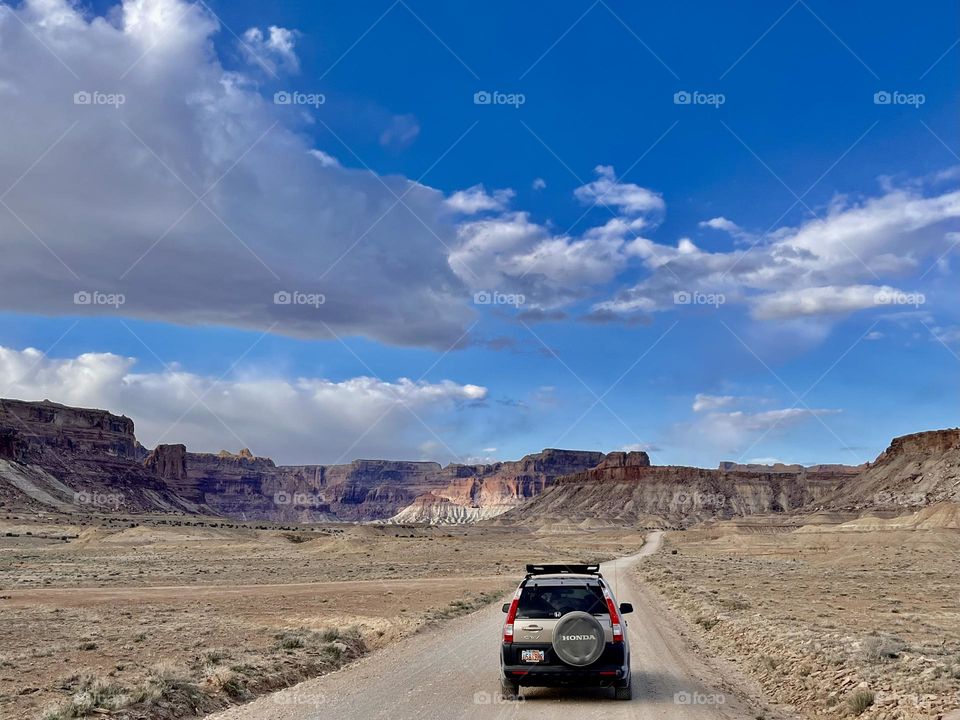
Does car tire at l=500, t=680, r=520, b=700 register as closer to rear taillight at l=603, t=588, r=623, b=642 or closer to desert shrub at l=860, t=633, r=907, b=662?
rear taillight at l=603, t=588, r=623, b=642

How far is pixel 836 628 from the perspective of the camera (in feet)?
67.2

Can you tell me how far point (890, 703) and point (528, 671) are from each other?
17.3 feet

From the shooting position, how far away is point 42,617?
27328 millimetres

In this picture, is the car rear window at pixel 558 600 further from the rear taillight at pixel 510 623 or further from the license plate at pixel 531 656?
the license plate at pixel 531 656

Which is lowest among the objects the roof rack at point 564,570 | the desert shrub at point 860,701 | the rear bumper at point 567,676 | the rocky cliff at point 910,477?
the desert shrub at point 860,701

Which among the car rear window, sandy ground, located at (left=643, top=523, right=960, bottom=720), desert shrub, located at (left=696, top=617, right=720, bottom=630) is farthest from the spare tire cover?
desert shrub, located at (left=696, top=617, right=720, bottom=630)

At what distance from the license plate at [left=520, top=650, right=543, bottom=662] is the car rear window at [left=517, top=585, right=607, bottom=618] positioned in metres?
0.54

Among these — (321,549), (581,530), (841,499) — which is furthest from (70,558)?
(841,499)

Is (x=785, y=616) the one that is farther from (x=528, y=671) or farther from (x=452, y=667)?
(x=528, y=671)

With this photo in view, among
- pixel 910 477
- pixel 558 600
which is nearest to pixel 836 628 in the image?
pixel 558 600

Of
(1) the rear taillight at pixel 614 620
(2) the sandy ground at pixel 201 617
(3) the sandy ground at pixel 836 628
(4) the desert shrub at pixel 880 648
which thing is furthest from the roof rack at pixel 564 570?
(2) the sandy ground at pixel 201 617

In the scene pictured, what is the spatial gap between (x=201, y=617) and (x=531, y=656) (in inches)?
725

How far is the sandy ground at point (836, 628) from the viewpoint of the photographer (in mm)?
12141

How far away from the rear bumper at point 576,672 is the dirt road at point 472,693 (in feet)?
Result: 1.21
